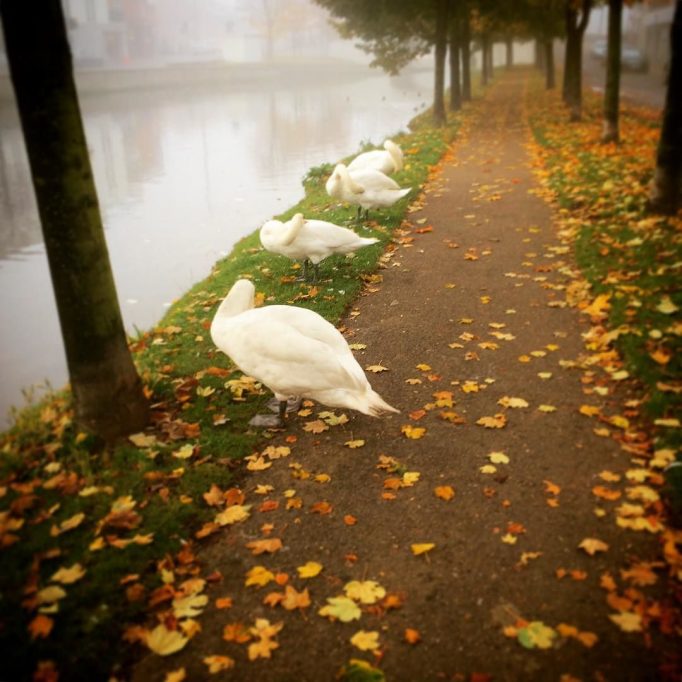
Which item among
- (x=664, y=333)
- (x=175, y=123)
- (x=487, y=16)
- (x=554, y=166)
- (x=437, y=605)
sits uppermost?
(x=487, y=16)

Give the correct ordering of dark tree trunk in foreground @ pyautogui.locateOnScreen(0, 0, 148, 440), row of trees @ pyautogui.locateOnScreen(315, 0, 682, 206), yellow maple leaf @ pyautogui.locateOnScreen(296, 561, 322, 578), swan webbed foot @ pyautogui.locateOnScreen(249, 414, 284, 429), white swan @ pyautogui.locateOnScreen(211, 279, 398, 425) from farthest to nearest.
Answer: row of trees @ pyautogui.locateOnScreen(315, 0, 682, 206)
swan webbed foot @ pyautogui.locateOnScreen(249, 414, 284, 429)
white swan @ pyautogui.locateOnScreen(211, 279, 398, 425)
dark tree trunk in foreground @ pyautogui.locateOnScreen(0, 0, 148, 440)
yellow maple leaf @ pyautogui.locateOnScreen(296, 561, 322, 578)

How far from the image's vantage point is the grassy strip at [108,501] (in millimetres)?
2904

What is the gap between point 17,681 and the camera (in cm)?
269

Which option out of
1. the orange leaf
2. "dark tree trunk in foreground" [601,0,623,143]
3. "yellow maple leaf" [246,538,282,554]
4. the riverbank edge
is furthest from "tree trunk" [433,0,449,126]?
the riverbank edge

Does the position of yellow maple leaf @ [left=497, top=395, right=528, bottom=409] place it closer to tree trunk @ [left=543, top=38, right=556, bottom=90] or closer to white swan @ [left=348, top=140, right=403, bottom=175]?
white swan @ [left=348, top=140, right=403, bottom=175]

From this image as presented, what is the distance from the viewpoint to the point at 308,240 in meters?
6.95

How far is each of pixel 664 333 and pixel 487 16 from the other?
22.1 metres

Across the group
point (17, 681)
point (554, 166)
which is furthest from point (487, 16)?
point (17, 681)

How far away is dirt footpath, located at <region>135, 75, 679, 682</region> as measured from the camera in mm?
2781

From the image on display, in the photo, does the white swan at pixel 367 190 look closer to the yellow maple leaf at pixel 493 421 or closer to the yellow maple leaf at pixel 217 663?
the yellow maple leaf at pixel 493 421

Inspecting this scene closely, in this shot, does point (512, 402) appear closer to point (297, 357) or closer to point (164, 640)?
point (297, 357)

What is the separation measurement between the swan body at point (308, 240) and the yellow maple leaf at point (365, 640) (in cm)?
464

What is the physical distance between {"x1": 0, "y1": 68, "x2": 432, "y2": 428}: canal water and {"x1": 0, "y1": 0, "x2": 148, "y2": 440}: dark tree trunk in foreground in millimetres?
1715

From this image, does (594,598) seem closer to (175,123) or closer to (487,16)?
(487,16)
